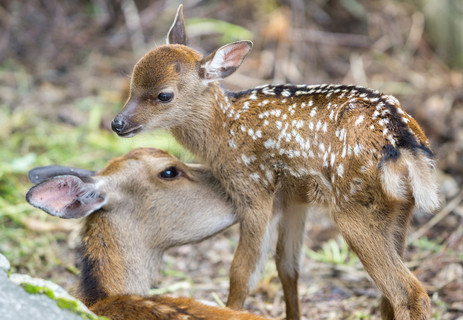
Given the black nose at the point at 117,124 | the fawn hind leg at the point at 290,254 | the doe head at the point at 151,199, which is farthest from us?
the fawn hind leg at the point at 290,254

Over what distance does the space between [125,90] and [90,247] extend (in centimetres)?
427

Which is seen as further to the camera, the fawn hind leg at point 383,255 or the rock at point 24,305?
the fawn hind leg at point 383,255

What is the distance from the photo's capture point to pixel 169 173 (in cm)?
448

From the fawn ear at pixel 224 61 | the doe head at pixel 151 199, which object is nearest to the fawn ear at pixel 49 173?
the doe head at pixel 151 199

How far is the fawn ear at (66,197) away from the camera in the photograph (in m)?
3.90

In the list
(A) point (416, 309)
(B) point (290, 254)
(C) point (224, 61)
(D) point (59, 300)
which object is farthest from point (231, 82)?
(D) point (59, 300)

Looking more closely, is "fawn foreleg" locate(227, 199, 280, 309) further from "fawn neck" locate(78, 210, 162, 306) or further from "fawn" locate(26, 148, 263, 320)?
"fawn neck" locate(78, 210, 162, 306)

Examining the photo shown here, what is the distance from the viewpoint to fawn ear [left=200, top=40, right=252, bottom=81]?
4473 mm

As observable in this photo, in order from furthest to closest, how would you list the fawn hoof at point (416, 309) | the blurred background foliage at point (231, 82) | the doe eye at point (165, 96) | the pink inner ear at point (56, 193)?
the blurred background foliage at point (231, 82), the doe eye at point (165, 96), the pink inner ear at point (56, 193), the fawn hoof at point (416, 309)

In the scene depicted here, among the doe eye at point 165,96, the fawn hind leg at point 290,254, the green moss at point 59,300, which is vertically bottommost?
the fawn hind leg at point 290,254

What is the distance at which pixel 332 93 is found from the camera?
4.21 meters

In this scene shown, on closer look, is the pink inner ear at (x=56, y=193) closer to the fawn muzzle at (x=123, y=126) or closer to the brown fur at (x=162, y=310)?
the fawn muzzle at (x=123, y=126)

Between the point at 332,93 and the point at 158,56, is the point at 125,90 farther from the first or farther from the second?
the point at 332,93

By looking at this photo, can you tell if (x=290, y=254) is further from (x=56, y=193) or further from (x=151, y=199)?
(x=56, y=193)
